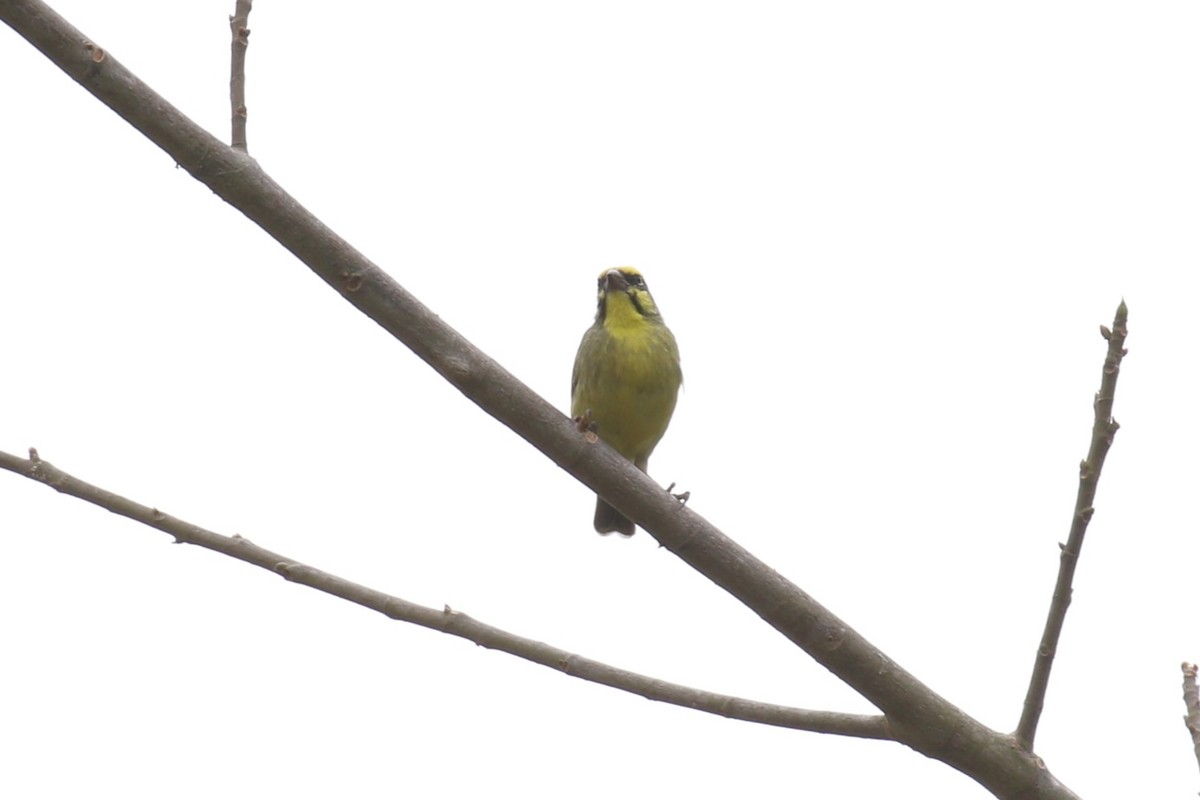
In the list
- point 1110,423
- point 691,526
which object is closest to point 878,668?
point 691,526

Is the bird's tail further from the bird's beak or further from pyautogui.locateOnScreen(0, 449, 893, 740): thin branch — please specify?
pyautogui.locateOnScreen(0, 449, 893, 740): thin branch

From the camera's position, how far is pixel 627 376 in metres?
6.20

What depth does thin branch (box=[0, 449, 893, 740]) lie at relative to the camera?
10.9ft

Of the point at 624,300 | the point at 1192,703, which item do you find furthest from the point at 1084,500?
the point at 624,300

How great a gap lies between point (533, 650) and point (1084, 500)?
1338 millimetres

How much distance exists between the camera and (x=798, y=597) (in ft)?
11.6

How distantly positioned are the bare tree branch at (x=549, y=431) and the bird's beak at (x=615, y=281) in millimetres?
3209

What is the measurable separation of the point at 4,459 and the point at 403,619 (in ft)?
3.19

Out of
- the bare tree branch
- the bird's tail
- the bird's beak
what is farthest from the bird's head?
the bare tree branch

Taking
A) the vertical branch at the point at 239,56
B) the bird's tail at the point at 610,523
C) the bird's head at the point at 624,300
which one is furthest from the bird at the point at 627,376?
the vertical branch at the point at 239,56

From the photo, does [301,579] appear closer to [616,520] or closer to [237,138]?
[237,138]

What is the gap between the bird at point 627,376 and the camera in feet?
20.4

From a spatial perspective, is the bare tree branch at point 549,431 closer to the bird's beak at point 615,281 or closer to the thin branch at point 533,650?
the thin branch at point 533,650

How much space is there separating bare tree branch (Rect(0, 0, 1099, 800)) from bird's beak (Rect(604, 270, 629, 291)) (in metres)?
3.21
